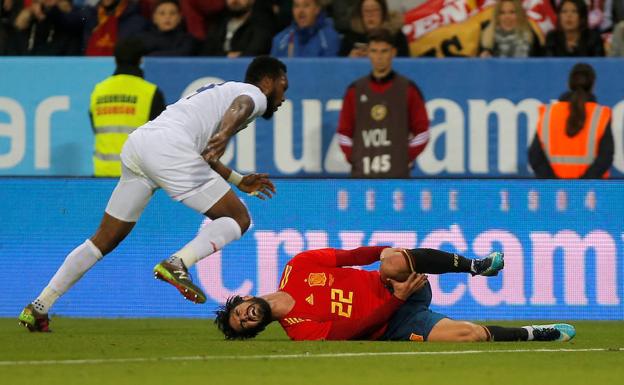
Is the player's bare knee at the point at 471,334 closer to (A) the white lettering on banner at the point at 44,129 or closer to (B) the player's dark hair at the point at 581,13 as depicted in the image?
(B) the player's dark hair at the point at 581,13

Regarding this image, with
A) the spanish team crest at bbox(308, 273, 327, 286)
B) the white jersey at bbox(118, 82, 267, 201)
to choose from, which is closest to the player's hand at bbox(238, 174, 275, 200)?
the white jersey at bbox(118, 82, 267, 201)

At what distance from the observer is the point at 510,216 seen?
1341cm

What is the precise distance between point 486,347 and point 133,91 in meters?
5.33

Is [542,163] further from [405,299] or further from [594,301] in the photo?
[405,299]

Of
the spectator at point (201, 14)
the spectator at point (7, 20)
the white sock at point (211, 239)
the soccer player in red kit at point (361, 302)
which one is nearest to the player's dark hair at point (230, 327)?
the soccer player in red kit at point (361, 302)

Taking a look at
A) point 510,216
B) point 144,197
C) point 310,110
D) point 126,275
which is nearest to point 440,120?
point 310,110

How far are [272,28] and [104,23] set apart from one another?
5.70ft

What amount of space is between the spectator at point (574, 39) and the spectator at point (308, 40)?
217 cm

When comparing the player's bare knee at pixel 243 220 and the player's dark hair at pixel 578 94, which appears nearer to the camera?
the player's bare knee at pixel 243 220

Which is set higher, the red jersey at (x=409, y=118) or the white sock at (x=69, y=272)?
the red jersey at (x=409, y=118)

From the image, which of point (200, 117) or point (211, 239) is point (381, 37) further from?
point (211, 239)

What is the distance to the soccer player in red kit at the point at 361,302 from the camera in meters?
10.2

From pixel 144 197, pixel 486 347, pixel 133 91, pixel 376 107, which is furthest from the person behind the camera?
pixel 376 107

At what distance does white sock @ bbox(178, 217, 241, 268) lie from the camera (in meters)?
10.3
